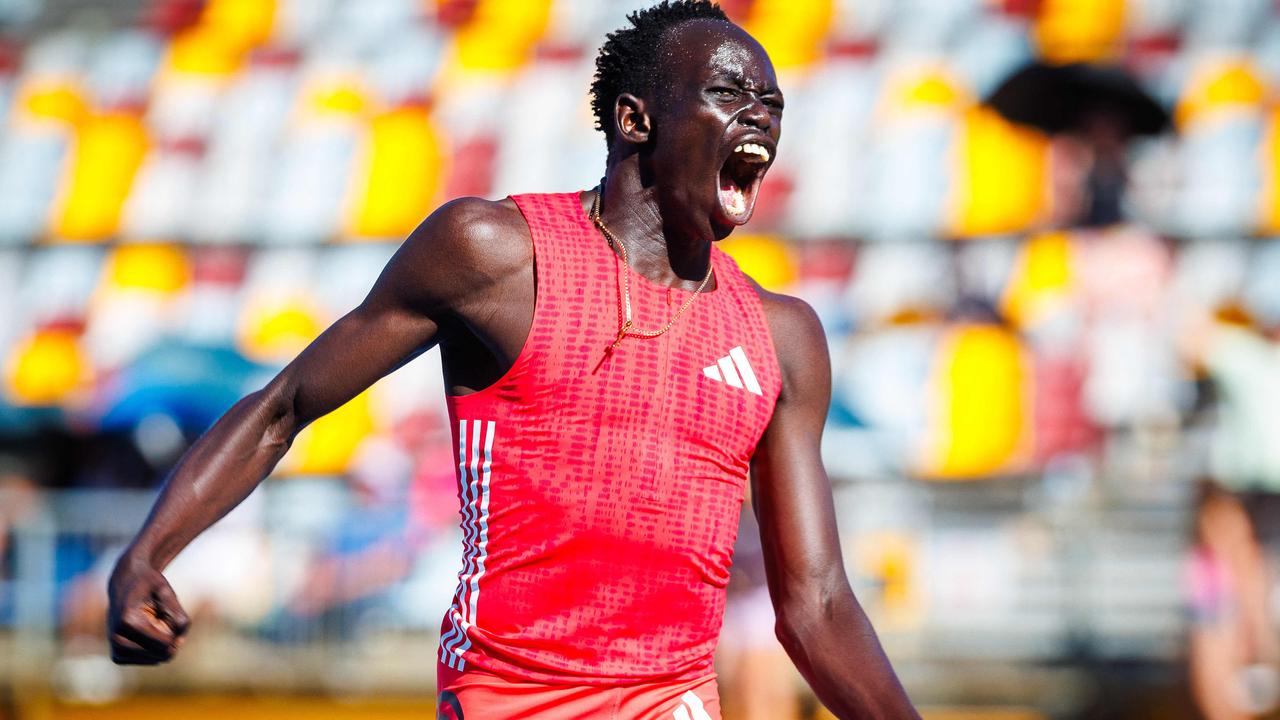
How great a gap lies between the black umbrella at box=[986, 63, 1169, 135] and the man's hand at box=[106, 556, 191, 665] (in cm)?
1182

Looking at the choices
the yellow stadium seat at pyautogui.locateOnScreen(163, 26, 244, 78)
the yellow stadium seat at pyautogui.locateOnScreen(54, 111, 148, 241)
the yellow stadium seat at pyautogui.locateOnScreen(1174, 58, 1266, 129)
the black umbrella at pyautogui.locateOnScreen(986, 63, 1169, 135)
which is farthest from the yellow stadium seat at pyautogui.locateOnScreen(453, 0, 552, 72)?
the yellow stadium seat at pyautogui.locateOnScreen(1174, 58, 1266, 129)

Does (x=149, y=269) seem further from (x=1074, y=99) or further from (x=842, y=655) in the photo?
(x=842, y=655)

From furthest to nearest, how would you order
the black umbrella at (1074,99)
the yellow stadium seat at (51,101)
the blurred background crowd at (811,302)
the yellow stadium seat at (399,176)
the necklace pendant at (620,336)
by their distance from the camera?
the yellow stadium seat at (51,101) → the yellow stadium seat at (399,176) → the black umbrella at (1074,99) → the blurred background crowd at (811,302) → the necklace pendant at (620,336)

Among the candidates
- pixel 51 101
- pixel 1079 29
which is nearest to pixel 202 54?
pixel 51 101

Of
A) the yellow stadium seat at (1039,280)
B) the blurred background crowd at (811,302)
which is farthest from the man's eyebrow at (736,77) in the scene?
the yellow stadium seat at (1039,280)

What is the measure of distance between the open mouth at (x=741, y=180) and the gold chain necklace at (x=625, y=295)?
165 millimetres

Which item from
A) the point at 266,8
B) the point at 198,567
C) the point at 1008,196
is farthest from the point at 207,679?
the point at 266,8

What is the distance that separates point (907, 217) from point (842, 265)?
28.8 inches

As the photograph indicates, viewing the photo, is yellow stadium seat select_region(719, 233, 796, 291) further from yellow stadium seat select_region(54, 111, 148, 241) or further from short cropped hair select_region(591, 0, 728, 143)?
short cropped hair select_region(591, 0, 728, 143)

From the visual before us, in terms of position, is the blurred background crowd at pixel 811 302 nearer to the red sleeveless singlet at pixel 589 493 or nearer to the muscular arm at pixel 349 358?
the red sleeveless singlet at pixel 589 493

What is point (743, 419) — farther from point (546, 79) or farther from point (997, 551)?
point (546, 79)

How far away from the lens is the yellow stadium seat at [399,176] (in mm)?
15570

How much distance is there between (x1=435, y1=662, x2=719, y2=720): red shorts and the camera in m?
2.90

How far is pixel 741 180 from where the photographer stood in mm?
3092
